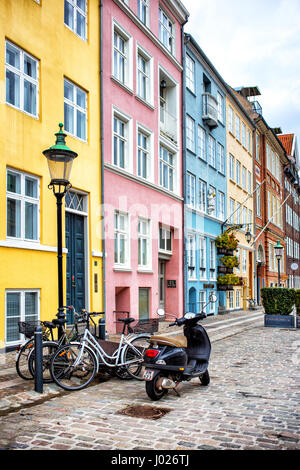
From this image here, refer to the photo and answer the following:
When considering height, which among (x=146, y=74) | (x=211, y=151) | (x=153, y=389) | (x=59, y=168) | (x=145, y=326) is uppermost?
(x=146, y=74)

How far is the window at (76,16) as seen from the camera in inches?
558

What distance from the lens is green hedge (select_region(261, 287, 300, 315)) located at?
19.3 metres

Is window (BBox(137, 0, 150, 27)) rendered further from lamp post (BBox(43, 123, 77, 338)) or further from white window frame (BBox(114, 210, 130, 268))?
lamp post (BBox(43, 123, 77, 338))

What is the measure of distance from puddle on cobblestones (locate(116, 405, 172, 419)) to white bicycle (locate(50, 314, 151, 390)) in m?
1.33

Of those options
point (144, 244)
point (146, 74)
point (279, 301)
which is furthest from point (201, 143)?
point (279, 301)

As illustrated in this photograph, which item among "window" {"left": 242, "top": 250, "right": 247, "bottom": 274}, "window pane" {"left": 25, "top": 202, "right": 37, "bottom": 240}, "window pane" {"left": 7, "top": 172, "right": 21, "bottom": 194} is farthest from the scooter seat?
"window" {"left": 242, "top": 250, "right": 247, "bottom": 274}

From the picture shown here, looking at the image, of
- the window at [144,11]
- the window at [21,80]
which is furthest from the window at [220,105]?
Result: the window at [21,80]

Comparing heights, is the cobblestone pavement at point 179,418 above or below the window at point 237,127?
below

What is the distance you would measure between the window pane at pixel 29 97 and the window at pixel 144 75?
713 cm

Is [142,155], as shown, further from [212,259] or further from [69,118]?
[212,259]

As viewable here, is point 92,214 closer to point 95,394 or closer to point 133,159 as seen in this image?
point 133,159

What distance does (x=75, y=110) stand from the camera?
1430cm

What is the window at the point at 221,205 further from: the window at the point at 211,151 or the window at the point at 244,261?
the window at the point at 244,261

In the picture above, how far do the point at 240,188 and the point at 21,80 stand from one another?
2479cm
